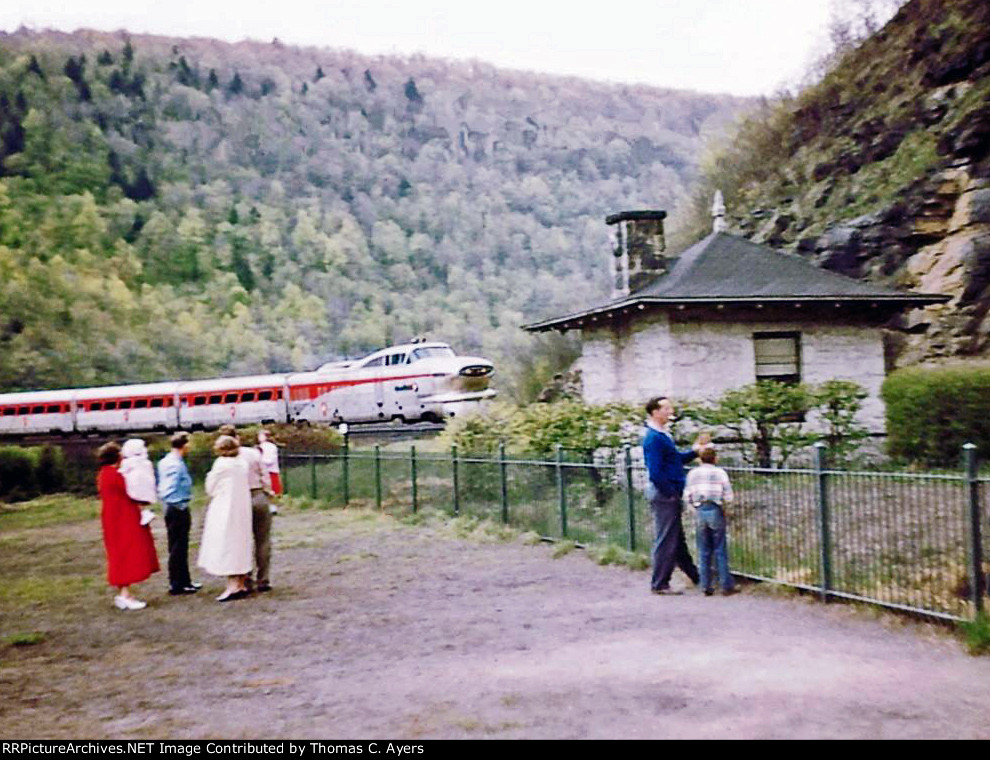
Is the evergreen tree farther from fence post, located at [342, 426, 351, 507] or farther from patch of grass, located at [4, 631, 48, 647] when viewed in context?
patch of grass, located at [4, 631, 48, 647]

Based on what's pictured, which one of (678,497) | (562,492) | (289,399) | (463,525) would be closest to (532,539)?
(562,492)

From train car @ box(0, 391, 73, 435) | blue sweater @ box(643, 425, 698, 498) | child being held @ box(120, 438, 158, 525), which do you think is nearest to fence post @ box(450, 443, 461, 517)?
child being held @ box(120, 438, 158, 525)

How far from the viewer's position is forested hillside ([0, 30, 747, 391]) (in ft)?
211

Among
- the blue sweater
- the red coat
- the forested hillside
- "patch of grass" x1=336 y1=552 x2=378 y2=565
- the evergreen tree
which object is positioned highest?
the evergreen tree

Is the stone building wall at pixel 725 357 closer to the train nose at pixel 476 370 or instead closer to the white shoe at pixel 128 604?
the white shoe at pixel 128 604

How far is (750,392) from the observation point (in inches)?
771

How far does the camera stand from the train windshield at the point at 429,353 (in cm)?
3500

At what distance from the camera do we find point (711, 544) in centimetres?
1097

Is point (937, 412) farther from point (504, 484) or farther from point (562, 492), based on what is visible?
point (504, 484)

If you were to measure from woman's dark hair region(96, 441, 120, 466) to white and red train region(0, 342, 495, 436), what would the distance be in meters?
22.2

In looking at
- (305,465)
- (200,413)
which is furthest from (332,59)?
(305,465)

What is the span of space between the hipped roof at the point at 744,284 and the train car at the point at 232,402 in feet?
54.8

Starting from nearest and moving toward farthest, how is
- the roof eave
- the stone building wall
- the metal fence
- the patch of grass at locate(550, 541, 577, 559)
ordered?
1. the metal fence
2. the patch of grass at locate(550, 541, 577, 559)
3. the roof eave
4. the stone building wall

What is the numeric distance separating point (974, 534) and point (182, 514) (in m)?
8.42
